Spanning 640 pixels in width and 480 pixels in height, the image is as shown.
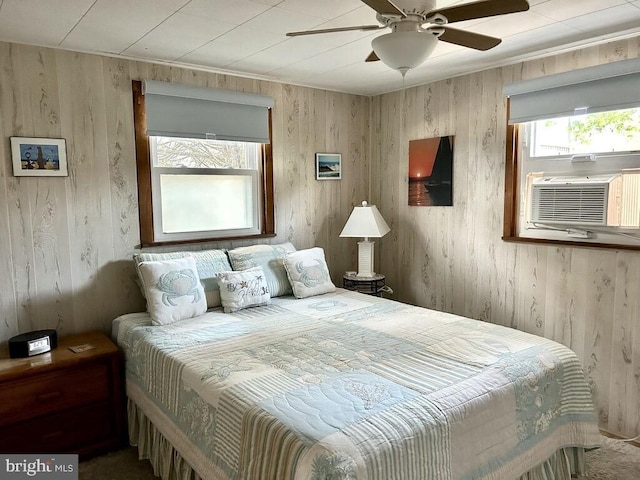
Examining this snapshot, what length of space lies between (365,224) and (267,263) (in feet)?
2.96

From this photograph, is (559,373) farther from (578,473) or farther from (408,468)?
(408,468)

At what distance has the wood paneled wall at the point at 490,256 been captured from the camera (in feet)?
8.85

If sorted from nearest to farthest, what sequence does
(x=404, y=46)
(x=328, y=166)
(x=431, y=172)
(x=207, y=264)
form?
(x=404, y=46) → (x=207, y=264) → (x=431, y=172) → (x=328, y=166)

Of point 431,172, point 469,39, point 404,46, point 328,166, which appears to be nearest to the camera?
point 404,46

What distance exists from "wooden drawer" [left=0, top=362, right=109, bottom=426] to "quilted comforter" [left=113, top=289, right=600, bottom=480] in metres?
0.17

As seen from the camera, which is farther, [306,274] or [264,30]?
[306,274]

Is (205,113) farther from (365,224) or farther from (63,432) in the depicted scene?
(63,432)

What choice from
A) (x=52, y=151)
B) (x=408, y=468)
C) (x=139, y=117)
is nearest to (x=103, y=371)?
(x=52, y=151)

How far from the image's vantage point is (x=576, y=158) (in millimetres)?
2787

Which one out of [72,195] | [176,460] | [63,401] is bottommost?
[176,460]

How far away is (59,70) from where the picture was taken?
2697mm

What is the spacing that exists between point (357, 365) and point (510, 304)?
1688mm

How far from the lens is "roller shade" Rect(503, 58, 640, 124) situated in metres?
2.51

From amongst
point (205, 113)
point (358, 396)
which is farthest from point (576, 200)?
point (205, 113)
